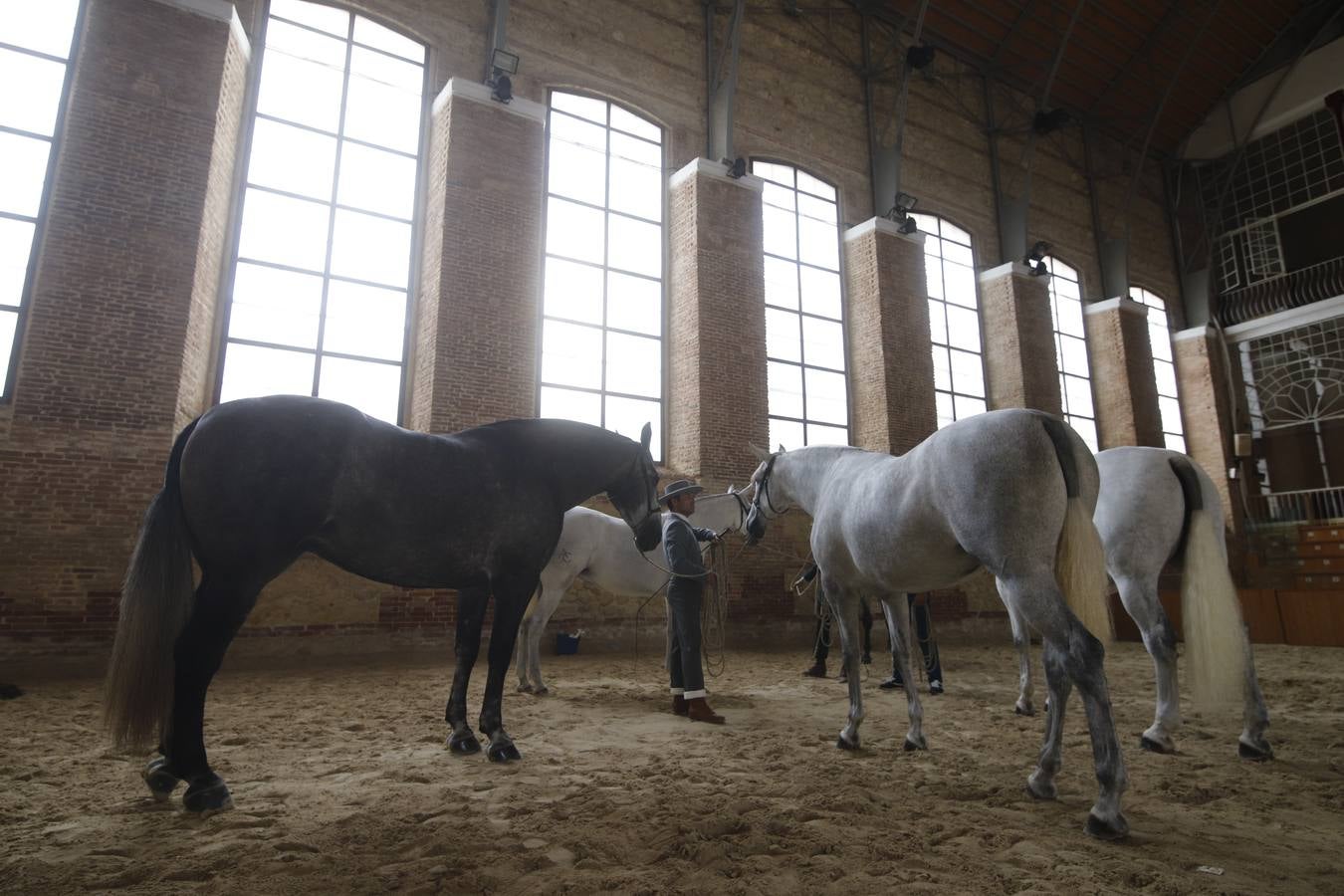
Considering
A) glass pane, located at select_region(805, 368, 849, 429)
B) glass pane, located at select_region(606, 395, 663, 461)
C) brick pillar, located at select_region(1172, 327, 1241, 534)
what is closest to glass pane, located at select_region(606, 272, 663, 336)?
glass pane, located at select_region(606, 395, 663, 461)

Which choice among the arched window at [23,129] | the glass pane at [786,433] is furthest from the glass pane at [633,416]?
the arched window at [23,129]

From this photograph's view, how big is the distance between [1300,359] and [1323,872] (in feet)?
71.0

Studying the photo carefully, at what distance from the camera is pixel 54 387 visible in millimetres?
6957

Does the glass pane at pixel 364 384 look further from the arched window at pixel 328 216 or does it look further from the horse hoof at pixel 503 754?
the horse hoof at pixel 503 754

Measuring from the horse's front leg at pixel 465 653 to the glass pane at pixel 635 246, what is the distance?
8.47 metres

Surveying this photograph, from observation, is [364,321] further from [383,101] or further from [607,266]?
[607,266]

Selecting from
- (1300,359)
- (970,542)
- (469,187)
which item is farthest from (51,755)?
(1300,359)

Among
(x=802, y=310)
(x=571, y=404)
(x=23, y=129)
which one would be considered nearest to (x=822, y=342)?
(x=802, y=310)

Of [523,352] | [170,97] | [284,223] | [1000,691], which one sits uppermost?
[170,97]

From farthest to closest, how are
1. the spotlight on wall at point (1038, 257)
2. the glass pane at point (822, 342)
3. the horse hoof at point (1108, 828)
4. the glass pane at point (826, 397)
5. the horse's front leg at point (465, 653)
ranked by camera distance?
the spotlight on wall at point (1038, 257), the glass pane at point (822, 342), the glass pane at point (826, 397), the horse's front leg at point (465, 653), the horse hoof at point (1108, 828)

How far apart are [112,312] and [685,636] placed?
7.00m

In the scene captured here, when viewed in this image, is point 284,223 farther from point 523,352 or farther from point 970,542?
point 970,542

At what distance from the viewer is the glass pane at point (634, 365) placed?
1102cm

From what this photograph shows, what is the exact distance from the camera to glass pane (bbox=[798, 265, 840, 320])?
44.0 feet
